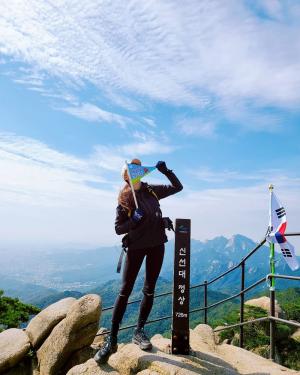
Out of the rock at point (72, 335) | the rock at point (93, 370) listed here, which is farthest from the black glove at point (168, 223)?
the rock at point (72, 335)

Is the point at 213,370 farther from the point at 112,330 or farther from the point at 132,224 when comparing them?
the point at 132,224

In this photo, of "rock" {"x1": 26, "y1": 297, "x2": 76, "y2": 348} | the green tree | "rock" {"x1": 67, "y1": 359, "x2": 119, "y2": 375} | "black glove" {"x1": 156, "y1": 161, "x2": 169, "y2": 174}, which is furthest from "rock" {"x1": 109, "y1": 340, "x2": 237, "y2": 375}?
the green tree

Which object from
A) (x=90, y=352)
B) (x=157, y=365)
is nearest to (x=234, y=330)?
(x=90, y=352)

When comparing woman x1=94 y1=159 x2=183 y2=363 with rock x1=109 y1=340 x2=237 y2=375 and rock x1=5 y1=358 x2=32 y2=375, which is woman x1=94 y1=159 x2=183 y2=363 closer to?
rock x1=109 y1=340 x2=237 y2=375

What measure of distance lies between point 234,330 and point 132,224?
12.5 m

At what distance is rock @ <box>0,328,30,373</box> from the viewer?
7473mm

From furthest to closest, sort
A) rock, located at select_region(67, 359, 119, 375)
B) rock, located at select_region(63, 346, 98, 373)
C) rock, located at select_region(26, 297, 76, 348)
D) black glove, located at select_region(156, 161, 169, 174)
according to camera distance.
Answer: rock, located at select_region(26, 297, 76, 348), rock, located at select_region(63, 346, 98, 373), black glove, located at select_region(156, 161, 169, 174), rock, located at select_region(67, 359, 119, 375)

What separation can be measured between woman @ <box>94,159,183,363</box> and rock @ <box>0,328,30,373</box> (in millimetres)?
3252

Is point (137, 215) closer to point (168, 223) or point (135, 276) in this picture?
point (168, 223)

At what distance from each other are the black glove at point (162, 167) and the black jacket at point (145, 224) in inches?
2.4

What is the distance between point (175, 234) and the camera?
18.5 feet

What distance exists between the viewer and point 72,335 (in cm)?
701

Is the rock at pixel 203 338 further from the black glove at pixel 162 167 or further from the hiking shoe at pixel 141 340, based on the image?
the black glove at pixel 162 167

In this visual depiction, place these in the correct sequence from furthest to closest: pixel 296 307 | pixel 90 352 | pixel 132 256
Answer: pixel 296 307, pixel 90 352, pixel 132 256
